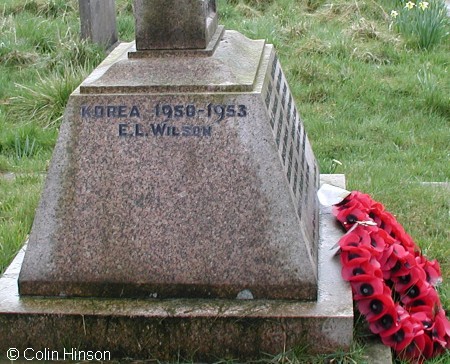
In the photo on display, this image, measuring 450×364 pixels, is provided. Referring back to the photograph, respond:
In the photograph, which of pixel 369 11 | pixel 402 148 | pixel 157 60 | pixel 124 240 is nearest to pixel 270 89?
pixel 157 60

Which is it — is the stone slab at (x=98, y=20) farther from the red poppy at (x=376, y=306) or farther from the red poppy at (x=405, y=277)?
the red poppy at (x=376, y=306)

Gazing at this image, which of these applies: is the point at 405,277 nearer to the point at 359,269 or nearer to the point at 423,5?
the point at 359,269

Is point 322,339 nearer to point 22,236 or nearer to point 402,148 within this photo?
point 22,236

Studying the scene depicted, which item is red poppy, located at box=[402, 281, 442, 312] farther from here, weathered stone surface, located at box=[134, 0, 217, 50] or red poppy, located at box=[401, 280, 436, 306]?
weathered stone surface, located at box=[134, 0, 217, 50]

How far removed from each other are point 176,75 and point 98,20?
4215mm

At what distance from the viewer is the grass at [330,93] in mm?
4621

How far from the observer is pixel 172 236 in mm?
3215

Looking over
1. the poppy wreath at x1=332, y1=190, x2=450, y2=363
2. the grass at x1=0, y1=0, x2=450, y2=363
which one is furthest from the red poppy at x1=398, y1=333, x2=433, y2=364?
the grass at x1=0, y1=0, x2=450, y2=363

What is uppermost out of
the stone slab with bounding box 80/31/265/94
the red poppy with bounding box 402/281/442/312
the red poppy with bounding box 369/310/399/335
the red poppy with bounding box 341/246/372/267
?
the stone slab with bounding box 80/31/265/94

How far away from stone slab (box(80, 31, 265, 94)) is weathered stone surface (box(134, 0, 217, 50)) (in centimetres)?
6

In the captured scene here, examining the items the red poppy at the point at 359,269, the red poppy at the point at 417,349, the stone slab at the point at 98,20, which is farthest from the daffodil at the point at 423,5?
the red poppy at the point at 417,349

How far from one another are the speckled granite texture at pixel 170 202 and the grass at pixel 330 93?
0.39m

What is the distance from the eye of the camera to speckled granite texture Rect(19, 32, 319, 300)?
3.15 metres

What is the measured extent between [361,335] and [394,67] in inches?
163
